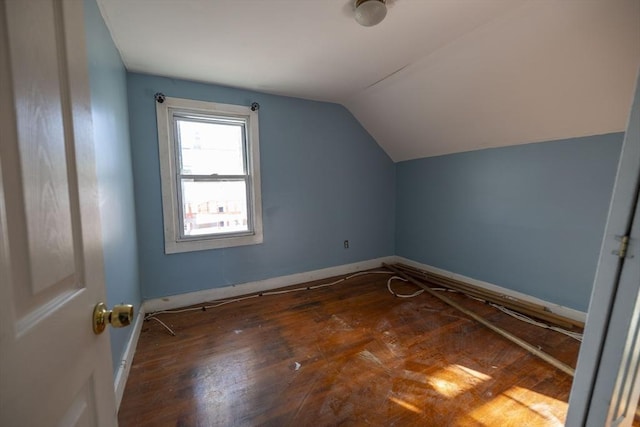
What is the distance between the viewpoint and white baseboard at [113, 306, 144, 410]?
4.90ft

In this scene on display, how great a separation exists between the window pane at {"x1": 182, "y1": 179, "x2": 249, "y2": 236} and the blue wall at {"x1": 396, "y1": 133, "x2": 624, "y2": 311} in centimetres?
250

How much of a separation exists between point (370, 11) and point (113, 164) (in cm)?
197

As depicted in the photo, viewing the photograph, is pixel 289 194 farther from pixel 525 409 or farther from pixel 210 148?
pixel 525 409

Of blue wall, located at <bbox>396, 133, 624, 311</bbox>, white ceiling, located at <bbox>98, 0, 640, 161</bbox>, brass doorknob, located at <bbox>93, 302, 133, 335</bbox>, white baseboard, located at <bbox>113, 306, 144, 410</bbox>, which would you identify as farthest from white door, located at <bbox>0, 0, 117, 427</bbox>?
blue wall, located at <bbox>396, 133, 624, 311</bbox>

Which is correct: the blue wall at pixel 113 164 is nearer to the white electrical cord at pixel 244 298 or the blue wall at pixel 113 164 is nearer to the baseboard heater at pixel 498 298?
the white electrical cord at pixel 244 298

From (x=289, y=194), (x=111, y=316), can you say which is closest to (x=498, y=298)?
(x=289, y=194)

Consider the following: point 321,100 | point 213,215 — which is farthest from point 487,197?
point 213,215

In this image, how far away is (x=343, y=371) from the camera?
174 centimetres

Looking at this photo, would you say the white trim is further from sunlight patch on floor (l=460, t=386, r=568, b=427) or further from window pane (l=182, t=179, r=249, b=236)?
sunlight patch on floor (l=460, t=386, r=568, b=427)

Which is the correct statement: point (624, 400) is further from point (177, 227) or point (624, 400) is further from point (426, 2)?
point (177, 227)

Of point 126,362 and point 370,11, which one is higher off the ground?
point 370,11

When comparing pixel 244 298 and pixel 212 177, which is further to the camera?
pixel 244 298

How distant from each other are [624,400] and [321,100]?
3.39 metres

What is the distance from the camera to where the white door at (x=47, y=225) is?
1.24ft
